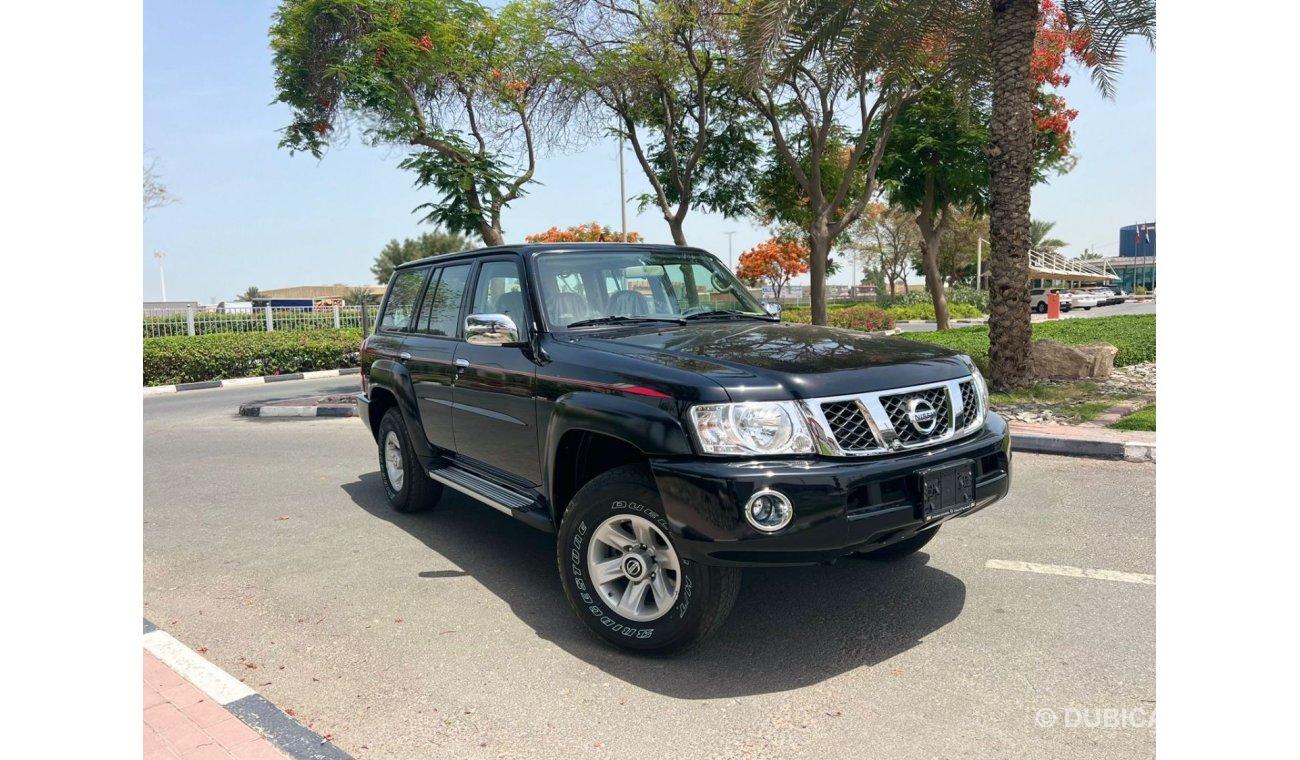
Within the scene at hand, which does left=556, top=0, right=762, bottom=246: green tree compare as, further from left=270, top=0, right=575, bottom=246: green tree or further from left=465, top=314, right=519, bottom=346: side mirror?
Answer: left=465, top=314, right=519, bottom=346: side mirror

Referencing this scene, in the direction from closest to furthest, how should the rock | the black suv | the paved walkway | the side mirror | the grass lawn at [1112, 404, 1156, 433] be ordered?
the paved walkway < the black suv < the side mirror < the grass lawn at [1112, 404, 1156, 433] < the rock

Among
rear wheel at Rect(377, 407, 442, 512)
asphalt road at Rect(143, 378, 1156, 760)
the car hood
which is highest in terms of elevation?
the car hood

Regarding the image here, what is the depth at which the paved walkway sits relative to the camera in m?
3.01

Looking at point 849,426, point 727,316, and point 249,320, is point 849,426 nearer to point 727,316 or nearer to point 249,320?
point 727,316

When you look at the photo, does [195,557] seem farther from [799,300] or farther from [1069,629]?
[799,300]

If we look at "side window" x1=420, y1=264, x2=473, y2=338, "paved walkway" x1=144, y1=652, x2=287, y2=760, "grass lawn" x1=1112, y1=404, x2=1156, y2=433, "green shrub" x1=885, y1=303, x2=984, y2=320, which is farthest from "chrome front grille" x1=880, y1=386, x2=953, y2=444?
"green shrub" x1=885, y1=303, x2=984, y2=320

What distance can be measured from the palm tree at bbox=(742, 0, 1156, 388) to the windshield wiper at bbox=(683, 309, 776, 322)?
6.11 meters

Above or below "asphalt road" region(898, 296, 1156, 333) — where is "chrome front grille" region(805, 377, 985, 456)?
below

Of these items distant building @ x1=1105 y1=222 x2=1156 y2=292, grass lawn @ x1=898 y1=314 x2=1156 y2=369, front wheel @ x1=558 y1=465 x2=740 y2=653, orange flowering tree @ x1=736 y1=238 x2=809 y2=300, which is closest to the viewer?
front wheel @ x1=558 y1=465 x2=740 y2=653

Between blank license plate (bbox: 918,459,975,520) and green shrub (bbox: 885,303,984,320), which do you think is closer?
blank license plate (bbox: 918,459,975,520)

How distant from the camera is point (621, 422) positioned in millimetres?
3600

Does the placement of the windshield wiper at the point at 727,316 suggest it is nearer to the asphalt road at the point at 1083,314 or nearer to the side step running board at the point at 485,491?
the side step running board at the point at 485,491

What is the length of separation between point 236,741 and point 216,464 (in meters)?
6.29
